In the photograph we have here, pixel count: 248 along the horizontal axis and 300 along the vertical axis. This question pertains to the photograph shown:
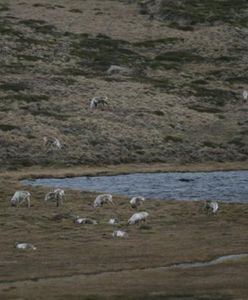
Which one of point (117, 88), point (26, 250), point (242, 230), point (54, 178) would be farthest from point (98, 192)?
point (117, 88)

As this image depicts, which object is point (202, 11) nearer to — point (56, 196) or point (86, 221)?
point (56, 196)

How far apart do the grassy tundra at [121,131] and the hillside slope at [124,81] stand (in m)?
0.22

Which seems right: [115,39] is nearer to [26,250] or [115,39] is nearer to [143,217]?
[143,217]

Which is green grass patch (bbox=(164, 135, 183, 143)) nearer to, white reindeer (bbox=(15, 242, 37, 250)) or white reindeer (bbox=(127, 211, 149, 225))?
white reindeer (bbox=(127, 211, 149, 225))

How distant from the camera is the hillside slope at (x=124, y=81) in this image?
7806 centimetres

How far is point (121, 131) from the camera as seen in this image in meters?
82.1

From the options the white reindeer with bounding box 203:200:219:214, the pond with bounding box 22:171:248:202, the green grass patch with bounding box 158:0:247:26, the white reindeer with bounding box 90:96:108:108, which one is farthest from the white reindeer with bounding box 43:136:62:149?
the green grass patch with bounding box 158:0:247:26

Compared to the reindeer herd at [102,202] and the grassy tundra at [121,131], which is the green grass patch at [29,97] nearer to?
the grassy tundra at [121,131]

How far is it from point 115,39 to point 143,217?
77808 millimetres

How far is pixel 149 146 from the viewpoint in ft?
259

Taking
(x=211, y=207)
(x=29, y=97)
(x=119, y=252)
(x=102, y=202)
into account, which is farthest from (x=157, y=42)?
(x=119, y=252)

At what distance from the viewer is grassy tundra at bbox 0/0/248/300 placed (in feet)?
106

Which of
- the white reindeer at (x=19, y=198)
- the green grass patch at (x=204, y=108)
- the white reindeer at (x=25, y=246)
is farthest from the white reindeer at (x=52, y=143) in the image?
the white reindeer at (x=25, y=246)

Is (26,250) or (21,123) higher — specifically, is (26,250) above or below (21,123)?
above
